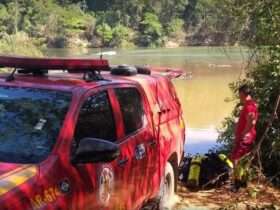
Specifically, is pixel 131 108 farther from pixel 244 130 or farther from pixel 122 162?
pixel 244 130

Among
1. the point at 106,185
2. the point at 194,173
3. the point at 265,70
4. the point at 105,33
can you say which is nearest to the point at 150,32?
the point at 105,33

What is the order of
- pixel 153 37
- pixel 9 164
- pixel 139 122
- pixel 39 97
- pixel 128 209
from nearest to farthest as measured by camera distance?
pixel 9 164
pixel 39 97
pixel 128 209
pixel 139 122
pixel 153 37

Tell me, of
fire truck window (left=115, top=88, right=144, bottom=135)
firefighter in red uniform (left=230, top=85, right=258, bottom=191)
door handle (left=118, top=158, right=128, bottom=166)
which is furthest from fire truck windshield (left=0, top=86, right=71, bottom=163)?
firefighter in red uniform (left=230, top=85, right=258, bottom=191)

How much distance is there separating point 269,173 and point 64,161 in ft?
18.5

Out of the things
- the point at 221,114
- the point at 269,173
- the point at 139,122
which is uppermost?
the point at 139,122

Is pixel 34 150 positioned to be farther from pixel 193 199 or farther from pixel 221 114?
pixel 221 114

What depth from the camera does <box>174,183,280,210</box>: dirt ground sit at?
7463 millimetres

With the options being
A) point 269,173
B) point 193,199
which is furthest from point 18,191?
point 269,173

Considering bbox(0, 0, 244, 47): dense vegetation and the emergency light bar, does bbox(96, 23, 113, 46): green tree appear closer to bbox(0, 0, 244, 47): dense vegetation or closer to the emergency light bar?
bbox(0, 0, 244, 47): dense vegetation

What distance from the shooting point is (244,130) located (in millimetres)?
8211

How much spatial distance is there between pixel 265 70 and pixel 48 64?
5553 mm

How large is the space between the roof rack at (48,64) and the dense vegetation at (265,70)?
4.60 m

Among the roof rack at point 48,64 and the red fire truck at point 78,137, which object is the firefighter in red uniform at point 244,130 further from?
the roof rack at point 48,64

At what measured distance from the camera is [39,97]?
4.41 metres
